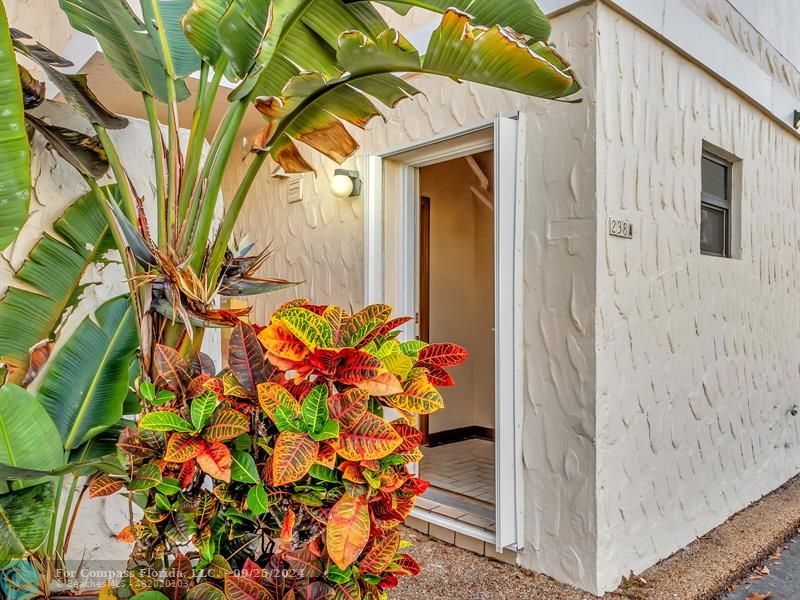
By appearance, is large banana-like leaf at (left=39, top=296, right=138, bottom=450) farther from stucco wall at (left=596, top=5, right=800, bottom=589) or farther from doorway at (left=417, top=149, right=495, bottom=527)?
doorway at (left=417, top=149, right=495, bottom=527)

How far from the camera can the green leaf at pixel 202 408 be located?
160cm

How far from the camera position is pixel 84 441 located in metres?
2.17

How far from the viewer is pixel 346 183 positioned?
4.59 metres

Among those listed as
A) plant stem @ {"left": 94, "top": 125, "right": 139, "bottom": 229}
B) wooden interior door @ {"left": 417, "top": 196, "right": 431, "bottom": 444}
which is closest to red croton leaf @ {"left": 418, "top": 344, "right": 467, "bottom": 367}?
plant stem @ {"left": 94, "top": 125, "right": 139, "bottom": 229}

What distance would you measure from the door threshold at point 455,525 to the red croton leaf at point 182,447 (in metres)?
2.49

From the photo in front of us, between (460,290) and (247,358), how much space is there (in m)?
4.85

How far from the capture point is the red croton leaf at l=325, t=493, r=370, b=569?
150 cm

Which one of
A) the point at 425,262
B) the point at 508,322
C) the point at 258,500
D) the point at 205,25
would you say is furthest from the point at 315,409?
the point at 425,262

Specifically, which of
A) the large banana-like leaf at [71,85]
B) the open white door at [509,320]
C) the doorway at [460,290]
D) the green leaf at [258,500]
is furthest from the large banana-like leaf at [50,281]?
the doorway at [460,290]

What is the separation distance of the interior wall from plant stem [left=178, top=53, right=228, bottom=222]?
158 inches

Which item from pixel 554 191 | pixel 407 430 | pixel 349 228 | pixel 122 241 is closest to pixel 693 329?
pixel 554 191

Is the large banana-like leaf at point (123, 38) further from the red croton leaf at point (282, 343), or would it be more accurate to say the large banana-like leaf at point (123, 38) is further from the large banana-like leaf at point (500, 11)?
the red croton leaf at point (282, 343)

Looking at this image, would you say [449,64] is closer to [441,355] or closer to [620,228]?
[441,355]

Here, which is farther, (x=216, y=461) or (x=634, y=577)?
(x=634, y=577)
